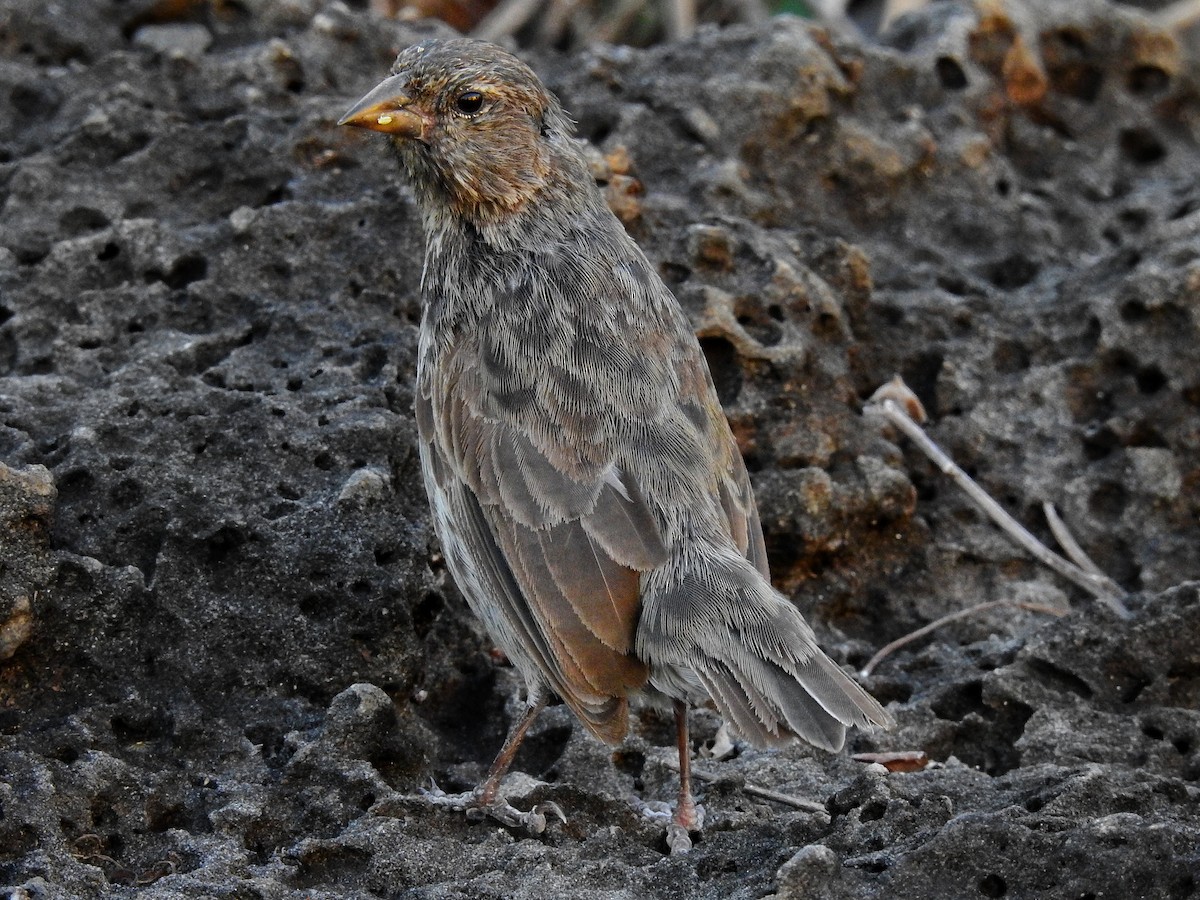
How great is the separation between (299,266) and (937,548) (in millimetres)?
2208

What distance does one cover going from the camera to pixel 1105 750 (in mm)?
4062

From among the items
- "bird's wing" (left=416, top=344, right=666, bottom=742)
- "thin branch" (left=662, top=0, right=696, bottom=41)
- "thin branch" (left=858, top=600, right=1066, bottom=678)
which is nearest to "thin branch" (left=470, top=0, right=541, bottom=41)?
"thin branch" (left=662, top=0, right=696, bottom=41)

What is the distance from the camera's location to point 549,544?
4129mm

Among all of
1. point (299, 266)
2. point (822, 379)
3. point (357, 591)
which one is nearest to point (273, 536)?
point (357, 591)

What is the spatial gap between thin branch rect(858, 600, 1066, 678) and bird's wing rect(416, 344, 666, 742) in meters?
0.92

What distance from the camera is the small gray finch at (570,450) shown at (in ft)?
12.8

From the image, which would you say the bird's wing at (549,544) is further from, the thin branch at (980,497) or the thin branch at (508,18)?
the thin branch at (508,18)

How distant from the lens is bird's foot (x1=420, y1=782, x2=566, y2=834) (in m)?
3.75

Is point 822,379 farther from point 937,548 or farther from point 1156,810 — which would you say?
point 1156,810

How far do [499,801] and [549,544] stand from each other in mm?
668

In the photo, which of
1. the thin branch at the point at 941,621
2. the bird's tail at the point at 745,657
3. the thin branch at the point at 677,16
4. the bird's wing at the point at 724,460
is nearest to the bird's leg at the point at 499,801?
the bird's tail at the point at 745,657

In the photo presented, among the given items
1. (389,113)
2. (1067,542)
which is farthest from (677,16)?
(1067,542)

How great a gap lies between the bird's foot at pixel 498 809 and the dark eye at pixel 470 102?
2011mm

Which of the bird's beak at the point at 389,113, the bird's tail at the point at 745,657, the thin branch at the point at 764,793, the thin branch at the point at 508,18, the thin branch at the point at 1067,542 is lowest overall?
the thin branch at the point at 764,793
